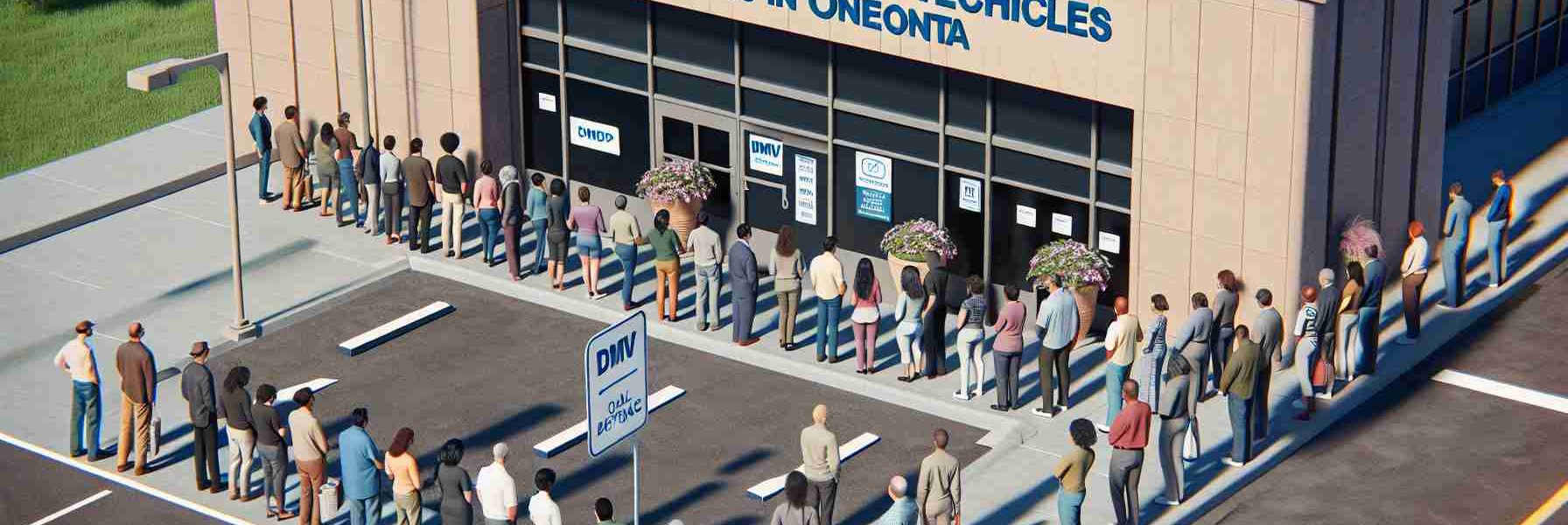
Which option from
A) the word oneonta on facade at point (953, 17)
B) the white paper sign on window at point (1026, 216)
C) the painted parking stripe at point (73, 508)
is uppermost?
the word oneonta on facade at point (953, 17)

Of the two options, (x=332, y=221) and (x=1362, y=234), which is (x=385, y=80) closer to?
(x=332, y=221)

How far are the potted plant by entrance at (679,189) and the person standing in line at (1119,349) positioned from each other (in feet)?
21.3

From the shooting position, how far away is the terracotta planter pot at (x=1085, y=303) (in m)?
25.0

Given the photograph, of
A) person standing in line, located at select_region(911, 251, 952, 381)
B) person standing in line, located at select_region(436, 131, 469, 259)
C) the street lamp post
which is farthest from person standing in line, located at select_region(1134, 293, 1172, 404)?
the street lamp post

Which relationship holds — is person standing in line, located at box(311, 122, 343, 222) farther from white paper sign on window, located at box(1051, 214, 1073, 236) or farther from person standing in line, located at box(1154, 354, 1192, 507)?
person standing in line, located at box(1154, 354, 1192, 507)

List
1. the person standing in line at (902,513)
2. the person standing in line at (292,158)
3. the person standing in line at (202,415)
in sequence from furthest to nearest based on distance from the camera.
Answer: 1. the person standing in line at (292,158)
2. the person standing in line at (202,415)
3. the person standing in line at (902,513)

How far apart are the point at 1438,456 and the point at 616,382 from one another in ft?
28.6

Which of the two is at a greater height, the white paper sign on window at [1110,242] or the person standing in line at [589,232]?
the white paper sign on window at [1110,242]

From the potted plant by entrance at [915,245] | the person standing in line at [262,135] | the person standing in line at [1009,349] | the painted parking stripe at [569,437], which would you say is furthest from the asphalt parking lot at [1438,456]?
the person standing in line at [262,135]

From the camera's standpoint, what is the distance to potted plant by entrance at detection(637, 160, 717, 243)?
90.9ft

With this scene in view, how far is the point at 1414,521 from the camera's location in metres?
21.4

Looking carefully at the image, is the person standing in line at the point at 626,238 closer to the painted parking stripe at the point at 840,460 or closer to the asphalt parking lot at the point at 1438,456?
the painted parking stripe at the point at 840,460

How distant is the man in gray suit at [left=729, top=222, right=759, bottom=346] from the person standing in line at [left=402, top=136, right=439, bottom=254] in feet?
15.1

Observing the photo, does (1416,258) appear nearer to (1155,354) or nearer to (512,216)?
(1155,354)
